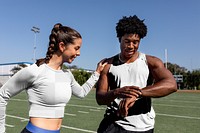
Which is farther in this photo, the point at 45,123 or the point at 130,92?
the point at 45,123

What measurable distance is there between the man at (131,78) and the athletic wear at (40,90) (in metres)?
0.33

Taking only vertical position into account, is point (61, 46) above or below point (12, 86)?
above

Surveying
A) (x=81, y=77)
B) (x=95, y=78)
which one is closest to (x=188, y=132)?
(x=95, y=78)

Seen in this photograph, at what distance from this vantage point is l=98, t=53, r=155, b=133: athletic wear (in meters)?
2.23

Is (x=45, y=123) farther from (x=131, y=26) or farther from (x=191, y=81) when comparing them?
(x=191, y=81)

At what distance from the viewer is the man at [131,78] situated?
7.31 ft

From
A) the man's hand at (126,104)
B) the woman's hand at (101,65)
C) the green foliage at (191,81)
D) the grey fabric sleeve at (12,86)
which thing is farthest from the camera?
the green foliage at (191,81)

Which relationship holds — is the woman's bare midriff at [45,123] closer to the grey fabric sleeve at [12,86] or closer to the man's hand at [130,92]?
the grey fabric sleeve at [12,86]

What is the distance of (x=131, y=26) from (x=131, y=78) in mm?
420

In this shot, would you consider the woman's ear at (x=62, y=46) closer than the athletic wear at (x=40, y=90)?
No

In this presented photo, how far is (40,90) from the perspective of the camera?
218 centimetres

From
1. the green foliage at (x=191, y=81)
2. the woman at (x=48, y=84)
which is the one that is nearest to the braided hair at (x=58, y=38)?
the woman at (x=48, y=84)

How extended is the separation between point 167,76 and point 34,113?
1.06 m

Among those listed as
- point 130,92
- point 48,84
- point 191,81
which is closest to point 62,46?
point 48,84
